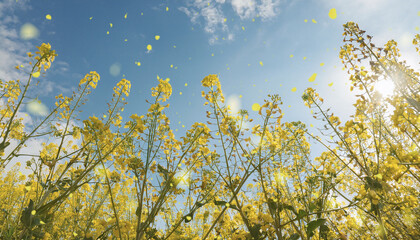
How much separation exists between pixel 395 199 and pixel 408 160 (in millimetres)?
3297

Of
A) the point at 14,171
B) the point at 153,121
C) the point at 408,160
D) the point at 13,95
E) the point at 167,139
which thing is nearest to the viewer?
the point at 408,160

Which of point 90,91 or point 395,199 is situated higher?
point 90,91

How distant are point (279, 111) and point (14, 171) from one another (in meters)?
13.4

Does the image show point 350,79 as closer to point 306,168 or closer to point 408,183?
point 306,168

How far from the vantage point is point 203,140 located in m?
2.48

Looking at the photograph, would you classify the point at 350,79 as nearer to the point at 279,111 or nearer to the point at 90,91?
the point at 279,111

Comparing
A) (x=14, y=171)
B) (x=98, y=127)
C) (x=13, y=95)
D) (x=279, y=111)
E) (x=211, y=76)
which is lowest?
(x=98, y=127)

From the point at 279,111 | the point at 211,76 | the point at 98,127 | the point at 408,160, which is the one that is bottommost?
the point at 408,160

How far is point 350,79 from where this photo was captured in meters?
Answer: 3.45

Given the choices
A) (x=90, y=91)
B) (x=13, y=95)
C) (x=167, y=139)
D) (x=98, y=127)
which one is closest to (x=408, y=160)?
(x=167, y=139)

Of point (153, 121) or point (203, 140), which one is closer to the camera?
point (153, 121)

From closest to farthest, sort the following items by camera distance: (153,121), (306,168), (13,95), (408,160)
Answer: (408,160)
(153,121)
(13,95)
(306,168)

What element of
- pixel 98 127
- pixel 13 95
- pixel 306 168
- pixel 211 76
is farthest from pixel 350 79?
pixel 13 95

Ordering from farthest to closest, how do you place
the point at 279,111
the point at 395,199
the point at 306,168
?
the point at 395,199 < the point at 306,168 < the point at 279,111
